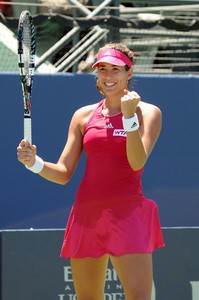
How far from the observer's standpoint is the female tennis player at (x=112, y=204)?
3867 mm

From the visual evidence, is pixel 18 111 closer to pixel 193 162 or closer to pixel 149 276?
pixel 193 162

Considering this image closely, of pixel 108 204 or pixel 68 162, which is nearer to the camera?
pixel 108 204

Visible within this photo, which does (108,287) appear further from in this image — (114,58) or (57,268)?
(114,58)

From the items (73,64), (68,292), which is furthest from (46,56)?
(68,292)

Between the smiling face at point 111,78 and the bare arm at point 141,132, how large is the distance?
0.14 m

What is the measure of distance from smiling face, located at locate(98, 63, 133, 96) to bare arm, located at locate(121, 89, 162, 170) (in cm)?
14

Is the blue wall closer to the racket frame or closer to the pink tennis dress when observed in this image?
the racket frame

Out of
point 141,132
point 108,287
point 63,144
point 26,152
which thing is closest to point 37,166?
point 26,152

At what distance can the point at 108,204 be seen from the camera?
3941 millimetres

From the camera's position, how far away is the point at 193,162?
662 centimetres

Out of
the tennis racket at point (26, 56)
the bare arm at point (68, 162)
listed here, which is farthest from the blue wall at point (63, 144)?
the bare arm at point (68, 162)

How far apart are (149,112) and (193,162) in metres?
2.69

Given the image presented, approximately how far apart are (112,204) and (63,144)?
2.57 meters

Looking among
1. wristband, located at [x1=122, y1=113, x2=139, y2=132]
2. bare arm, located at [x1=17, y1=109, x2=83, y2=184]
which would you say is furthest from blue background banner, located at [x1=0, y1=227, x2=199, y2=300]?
wristband, located at [x1=122, y1=113, x2=139, y2=132]
